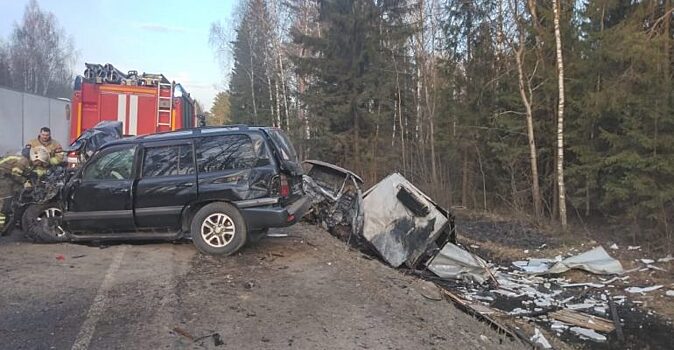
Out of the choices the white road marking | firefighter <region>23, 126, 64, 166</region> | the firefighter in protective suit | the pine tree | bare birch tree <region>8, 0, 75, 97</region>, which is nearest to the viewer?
the white road marking

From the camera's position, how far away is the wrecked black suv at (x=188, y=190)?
752 cm

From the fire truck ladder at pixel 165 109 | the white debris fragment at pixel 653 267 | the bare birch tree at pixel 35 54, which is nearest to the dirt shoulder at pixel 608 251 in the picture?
the white debris fragment at pixel 653 267

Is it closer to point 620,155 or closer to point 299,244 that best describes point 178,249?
point 299,244

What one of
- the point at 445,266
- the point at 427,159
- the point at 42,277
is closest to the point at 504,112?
the point at 427,159

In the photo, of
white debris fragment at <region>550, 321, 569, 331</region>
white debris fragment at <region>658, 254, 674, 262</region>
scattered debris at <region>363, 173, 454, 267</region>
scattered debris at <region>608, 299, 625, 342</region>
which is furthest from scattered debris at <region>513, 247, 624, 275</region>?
white debris fragment at <region>550, 321, 569, 331</region>

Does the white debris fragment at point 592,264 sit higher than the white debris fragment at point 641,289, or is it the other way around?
the white debris fragment at point 592,264

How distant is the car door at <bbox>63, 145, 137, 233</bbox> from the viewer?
7727 millimetres

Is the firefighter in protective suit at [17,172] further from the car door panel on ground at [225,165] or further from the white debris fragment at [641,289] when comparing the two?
the white debris fragment at [641,289]

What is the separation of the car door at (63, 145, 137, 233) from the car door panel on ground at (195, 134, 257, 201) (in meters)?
0.98

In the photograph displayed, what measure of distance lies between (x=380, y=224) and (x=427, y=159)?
15555 millimetres

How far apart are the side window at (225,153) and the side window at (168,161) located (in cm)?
15

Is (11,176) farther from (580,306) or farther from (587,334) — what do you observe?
(580,306)

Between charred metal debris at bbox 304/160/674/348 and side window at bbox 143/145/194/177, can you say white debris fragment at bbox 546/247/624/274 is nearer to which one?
charred metal debris at bbox 304/160/674/348

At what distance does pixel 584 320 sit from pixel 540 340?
58.9 inches
